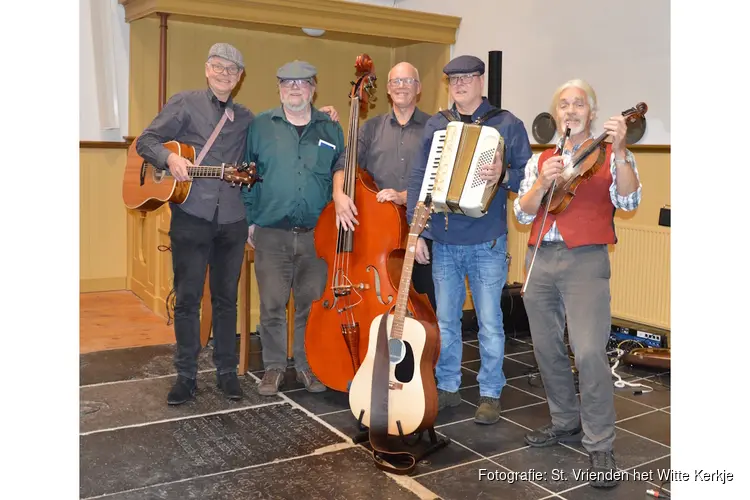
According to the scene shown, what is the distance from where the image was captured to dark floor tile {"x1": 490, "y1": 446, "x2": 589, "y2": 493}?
2875mm

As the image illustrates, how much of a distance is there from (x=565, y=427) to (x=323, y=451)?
3.35ft

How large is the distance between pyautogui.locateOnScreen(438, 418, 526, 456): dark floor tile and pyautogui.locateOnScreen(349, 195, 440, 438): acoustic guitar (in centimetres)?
28

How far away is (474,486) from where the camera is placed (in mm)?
2824

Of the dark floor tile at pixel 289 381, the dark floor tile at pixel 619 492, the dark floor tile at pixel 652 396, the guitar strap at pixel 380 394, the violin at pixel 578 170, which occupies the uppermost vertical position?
the violin at pixel 578 170

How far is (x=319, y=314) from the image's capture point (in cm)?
362

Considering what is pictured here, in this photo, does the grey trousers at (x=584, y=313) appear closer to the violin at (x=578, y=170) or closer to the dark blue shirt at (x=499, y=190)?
the violin at (x=578, y=170)

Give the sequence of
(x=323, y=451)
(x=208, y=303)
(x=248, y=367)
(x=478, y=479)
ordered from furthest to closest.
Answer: (x=208, y=303) → (x=248, y=367) → (x=323, y=451) → (x=478, y=479)

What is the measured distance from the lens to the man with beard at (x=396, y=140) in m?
3.76

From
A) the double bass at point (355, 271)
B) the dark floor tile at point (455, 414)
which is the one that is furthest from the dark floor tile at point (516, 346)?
the double bass at point (355, 271)

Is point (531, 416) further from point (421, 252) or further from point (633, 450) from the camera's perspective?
point (421, 252)

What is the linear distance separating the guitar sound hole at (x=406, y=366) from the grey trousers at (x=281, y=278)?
0.95m
